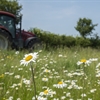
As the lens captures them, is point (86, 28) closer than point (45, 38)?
No

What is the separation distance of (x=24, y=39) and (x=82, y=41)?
1137 centimetres

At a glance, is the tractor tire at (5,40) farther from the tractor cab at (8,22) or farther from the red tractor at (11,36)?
the tractor cab at (8,22)

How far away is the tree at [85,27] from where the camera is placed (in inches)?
1410

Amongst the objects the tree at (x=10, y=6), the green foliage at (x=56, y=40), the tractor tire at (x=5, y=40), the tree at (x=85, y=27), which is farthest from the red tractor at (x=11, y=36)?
the tree at (x=85, y=27)

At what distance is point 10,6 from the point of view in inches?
851

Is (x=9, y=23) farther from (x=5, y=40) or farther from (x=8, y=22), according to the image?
(x=5, y=40)

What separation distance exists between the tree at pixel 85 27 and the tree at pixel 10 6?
1459cm

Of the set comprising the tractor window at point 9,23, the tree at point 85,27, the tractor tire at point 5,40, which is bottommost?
the tree at point 85,27

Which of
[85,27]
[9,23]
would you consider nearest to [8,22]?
[9,23]

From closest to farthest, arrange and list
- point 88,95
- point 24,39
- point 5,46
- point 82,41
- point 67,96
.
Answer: point 67,96 < point 88,95 < point 5,46 < point 24,39 < point 82,41

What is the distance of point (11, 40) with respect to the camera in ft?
37.6

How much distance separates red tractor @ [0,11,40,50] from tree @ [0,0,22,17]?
9010 millimetres

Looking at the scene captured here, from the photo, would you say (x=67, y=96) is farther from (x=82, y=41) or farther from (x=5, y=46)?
(x=82, y=41)

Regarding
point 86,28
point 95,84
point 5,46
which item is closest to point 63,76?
point 95,84
